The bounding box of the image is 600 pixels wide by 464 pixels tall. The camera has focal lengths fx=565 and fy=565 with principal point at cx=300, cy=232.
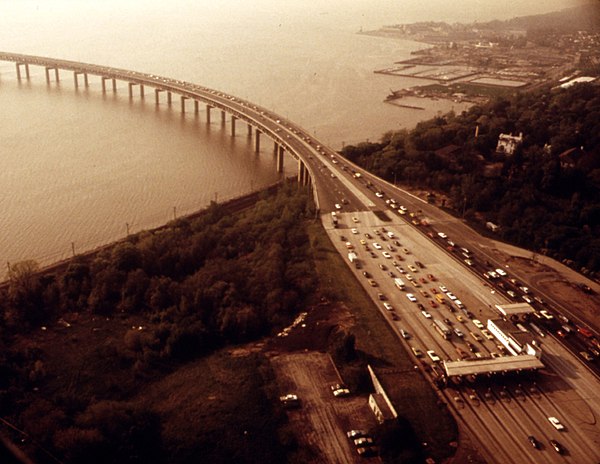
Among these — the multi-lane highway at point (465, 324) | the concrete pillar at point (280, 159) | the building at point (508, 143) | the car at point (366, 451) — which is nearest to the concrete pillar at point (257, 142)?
Result: the concrete pillar at point (280, 159)

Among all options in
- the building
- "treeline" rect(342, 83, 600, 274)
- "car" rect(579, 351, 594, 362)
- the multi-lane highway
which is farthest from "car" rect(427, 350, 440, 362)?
the building

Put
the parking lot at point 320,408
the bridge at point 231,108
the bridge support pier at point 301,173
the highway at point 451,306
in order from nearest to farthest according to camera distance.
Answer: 1. the parking lot at point 320,408
2. the highway at point 451,306
3. the bridge support pier at point 301,173
4. the bridge at point 231,108

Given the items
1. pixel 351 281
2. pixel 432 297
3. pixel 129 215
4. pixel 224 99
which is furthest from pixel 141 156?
pixel 432 297

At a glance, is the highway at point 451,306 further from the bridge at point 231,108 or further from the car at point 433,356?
the bridge at point 231,108

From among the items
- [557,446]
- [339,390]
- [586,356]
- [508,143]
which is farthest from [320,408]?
[508,143]

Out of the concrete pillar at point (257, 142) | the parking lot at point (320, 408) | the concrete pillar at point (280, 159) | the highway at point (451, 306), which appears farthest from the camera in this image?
the concrete pillar at point (257, 142)

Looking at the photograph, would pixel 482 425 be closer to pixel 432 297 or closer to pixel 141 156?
pixel 432 297
